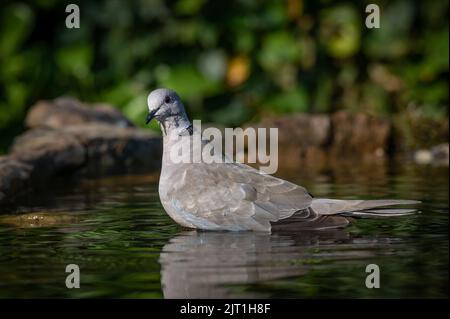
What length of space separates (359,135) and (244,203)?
233 inches

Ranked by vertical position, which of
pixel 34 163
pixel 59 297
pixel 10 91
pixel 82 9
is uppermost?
pixel 82 9

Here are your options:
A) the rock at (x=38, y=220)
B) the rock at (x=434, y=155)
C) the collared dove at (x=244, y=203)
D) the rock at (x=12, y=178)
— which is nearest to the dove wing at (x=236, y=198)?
the collared dove at (x=244, y=203)

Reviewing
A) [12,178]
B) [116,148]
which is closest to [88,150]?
[116,148]

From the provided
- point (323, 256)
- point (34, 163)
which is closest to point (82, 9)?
point (34, 163)

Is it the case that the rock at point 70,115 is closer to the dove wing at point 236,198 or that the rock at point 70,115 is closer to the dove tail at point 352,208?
the dove wing at point 236,198

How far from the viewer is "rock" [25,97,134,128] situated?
1104 centimetres

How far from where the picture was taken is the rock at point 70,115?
11039mm

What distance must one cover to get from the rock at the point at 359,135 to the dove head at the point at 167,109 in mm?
5376

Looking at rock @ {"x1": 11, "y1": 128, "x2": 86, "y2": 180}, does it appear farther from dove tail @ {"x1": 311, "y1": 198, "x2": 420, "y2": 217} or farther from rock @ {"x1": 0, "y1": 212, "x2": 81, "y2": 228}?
dove tail @ {"x1": 311, "y1": 198, "x2": 420, "y2": 217}

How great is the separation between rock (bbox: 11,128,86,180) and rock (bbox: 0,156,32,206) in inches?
14.1

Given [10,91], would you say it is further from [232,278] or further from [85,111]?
[232,278]

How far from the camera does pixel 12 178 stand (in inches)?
307

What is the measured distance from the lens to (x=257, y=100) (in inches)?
504
